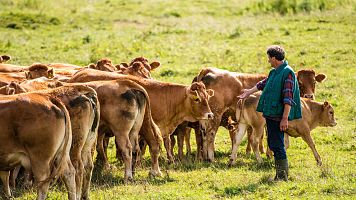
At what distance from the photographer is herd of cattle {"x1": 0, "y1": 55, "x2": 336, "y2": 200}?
9609 mm

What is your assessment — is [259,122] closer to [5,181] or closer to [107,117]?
[107,117]

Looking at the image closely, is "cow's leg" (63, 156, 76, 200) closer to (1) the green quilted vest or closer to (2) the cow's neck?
(1) the green quilted vest

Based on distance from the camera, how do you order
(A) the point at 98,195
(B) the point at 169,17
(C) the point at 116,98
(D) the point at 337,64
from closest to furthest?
(A) the point at 98,195, (C) the point at 116,98, (D) the point at 337,64, (B) the point at 169,17

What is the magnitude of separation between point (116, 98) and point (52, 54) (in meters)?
12.8

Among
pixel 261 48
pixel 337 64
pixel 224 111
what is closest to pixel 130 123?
pixel 224 111

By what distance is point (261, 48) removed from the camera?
2495 cm

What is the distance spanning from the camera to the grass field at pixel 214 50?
11500 millimetres

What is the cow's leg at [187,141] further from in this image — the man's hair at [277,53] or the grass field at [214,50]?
the man's hair at [277,53]

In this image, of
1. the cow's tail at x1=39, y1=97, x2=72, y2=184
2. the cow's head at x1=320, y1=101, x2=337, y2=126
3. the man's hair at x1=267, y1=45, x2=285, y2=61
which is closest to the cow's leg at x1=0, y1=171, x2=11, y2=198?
the cow's tail at x1=39, y1=97, x2=72, y2=184

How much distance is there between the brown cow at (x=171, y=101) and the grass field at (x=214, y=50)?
81cm

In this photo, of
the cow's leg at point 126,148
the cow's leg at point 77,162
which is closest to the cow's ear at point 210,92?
the cow's leg at point 126,148

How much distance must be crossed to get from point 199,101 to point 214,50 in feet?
35.1

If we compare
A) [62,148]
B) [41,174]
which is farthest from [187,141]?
[41,174]

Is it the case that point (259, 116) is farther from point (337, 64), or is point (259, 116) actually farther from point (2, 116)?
point (337, 64)
